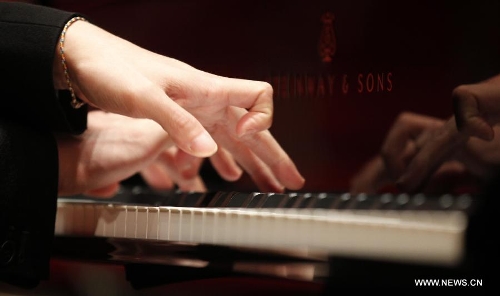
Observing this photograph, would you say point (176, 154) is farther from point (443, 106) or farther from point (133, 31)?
point (443, 106)

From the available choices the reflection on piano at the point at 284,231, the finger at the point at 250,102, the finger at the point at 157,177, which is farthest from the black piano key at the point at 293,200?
the finger at the point at 157,177

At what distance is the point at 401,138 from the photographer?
30.7 inches

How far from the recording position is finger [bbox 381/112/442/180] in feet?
2.51

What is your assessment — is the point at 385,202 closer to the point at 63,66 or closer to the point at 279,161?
the point at 279,161

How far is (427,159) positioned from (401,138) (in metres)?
0.05

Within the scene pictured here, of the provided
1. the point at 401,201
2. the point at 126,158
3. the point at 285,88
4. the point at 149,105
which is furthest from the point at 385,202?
the point at 126,158

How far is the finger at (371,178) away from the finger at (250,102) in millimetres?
149

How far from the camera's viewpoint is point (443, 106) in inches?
29.4

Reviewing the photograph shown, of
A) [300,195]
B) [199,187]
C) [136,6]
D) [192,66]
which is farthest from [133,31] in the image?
[300,195]

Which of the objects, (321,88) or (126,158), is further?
(126,158)

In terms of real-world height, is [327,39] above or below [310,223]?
above

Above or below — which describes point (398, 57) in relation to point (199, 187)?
above

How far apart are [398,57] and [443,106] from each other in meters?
0.09

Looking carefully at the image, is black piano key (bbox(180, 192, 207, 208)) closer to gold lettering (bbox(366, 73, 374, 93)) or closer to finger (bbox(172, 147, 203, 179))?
finger (bbox(172, 147, 203, 179))
